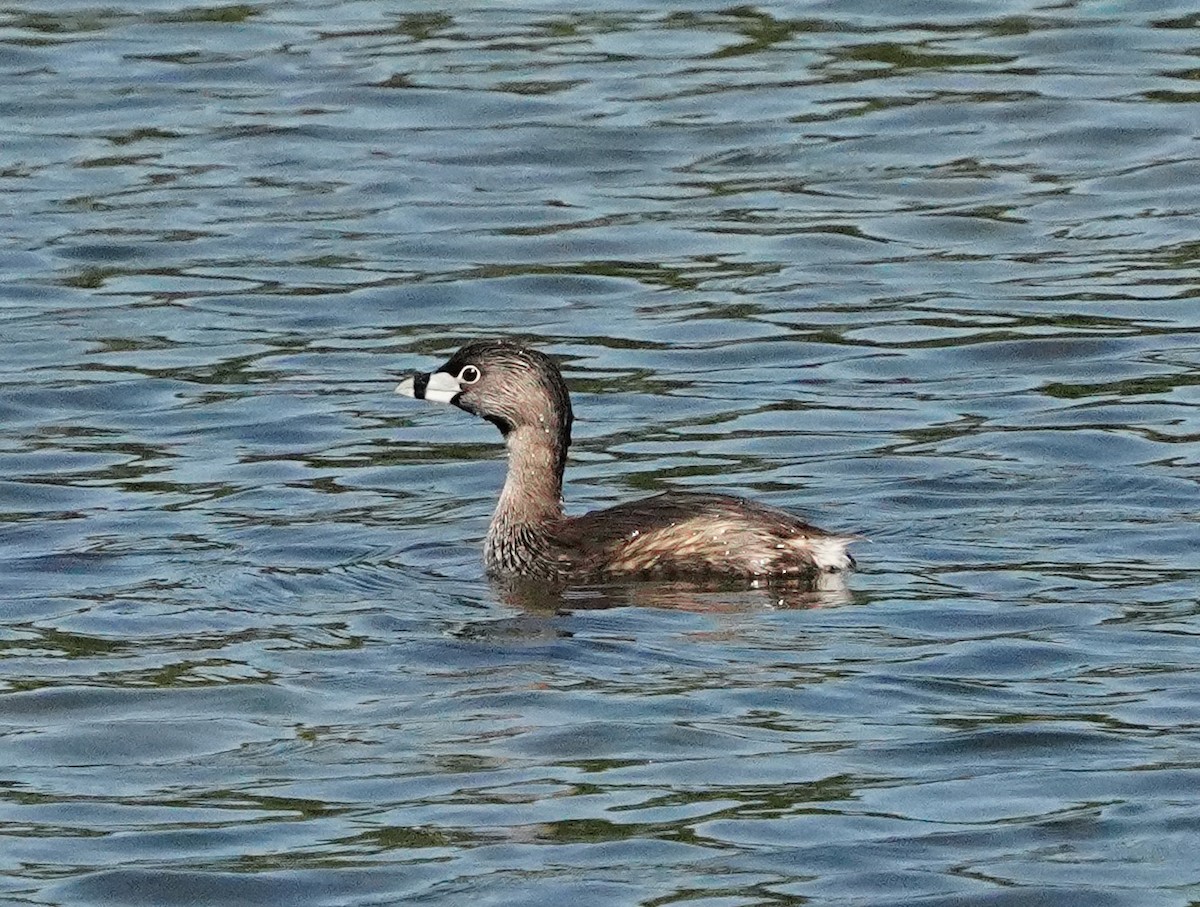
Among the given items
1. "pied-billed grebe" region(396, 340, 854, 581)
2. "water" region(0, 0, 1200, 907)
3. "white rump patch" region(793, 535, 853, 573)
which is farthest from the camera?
"pied-billed grebe" region(396, 340, 854, 581)

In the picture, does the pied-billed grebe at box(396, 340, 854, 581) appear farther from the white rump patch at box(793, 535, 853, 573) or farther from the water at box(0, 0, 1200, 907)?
the water at box(0, 0, 1200, 907)

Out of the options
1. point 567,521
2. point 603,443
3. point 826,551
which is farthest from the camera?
point 603,443

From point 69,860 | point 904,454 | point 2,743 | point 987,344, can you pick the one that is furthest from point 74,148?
point 69,860

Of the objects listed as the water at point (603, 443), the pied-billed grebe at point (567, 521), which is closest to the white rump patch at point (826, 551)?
the pied-billed grebe at point (567, 521)

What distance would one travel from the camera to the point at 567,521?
11625mm

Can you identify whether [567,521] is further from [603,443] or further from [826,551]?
[603,443]

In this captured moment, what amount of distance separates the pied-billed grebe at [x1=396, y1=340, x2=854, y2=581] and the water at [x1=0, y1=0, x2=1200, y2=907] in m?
0.23

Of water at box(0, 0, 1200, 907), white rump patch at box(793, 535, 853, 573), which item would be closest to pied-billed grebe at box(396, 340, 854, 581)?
white rump patch at box(793, 535, 853, 573)

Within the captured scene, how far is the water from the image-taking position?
820cm

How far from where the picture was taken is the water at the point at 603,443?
8.20 metres

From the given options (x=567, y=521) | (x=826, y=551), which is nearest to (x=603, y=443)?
(x=567, y=521)

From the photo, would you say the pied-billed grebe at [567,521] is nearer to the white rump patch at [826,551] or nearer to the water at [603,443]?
the white rump patch at [826,551]

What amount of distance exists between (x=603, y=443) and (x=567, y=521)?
167cm

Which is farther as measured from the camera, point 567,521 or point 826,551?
point 567,521
